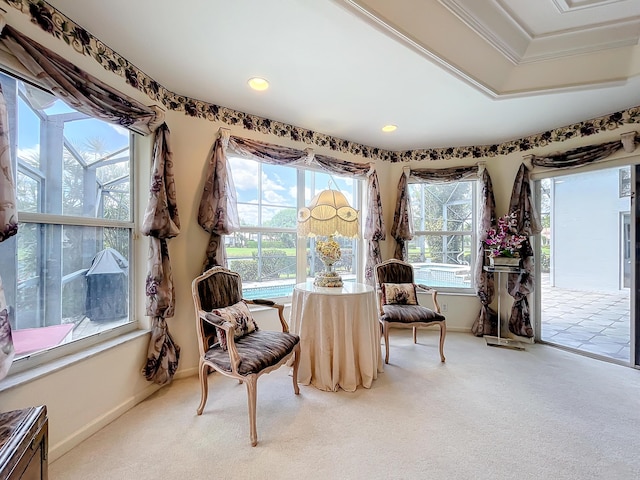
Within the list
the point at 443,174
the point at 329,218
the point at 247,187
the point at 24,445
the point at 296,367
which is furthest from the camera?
the point at 443,174

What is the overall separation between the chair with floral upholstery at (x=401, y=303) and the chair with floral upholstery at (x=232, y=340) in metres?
1.09

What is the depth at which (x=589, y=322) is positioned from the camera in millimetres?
4188

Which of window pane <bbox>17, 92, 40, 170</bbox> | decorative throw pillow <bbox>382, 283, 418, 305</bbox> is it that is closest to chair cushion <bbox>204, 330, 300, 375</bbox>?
decorative throw pillow <bbox>382, 283, 418, 305</bbox>

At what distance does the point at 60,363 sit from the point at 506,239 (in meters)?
4.15

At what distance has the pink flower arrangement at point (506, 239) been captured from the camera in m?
3.29

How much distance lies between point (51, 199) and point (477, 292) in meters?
4.28

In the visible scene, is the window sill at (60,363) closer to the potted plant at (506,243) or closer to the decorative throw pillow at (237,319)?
the decorative throw pillow at (237,319)

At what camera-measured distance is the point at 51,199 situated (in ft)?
5.63

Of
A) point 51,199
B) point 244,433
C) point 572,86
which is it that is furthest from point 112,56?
point 572,86

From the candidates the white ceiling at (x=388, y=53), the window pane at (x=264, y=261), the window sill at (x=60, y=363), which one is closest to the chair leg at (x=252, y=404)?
the window sill at (x=60, y=363)

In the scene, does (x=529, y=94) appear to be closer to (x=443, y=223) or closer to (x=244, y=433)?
(x=443, y=223)

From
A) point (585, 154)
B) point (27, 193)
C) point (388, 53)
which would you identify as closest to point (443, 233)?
point (585, 154)

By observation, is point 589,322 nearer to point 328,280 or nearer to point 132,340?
point 328,280

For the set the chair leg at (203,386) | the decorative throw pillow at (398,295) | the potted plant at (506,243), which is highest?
the potted plant at (506,243)
